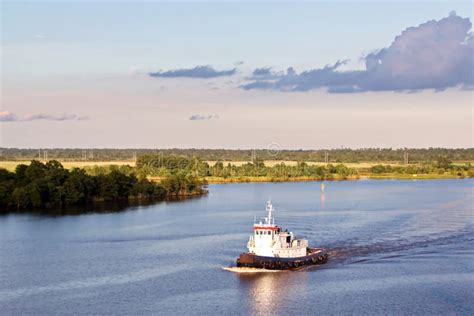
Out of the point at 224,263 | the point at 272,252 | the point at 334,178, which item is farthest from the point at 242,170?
the point at 272,252

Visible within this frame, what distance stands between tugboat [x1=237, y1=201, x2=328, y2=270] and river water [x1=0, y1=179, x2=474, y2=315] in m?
1.28

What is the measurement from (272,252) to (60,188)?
58891mm

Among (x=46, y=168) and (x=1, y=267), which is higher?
(x=46, y=168)

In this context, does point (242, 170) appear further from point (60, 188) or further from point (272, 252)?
point (272, 252)

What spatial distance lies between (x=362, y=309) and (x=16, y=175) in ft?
262

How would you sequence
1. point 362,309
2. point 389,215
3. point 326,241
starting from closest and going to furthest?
point 362,309 < point 326,241 < point 389,215

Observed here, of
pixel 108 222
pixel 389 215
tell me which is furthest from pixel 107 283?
pixel 389 215

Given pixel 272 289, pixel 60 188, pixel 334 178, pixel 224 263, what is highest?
pixel 60 188

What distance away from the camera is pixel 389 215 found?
95312 mm

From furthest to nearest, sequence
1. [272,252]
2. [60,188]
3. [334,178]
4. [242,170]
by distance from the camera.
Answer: [242,170]
[334,178]
[60,188]
[272,252]

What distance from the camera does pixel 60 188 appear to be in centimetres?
11069

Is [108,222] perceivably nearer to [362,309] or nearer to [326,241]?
[326,241]

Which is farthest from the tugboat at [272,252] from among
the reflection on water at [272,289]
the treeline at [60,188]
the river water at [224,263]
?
the treeline at [60,188]

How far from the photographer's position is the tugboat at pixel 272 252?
193 feet
